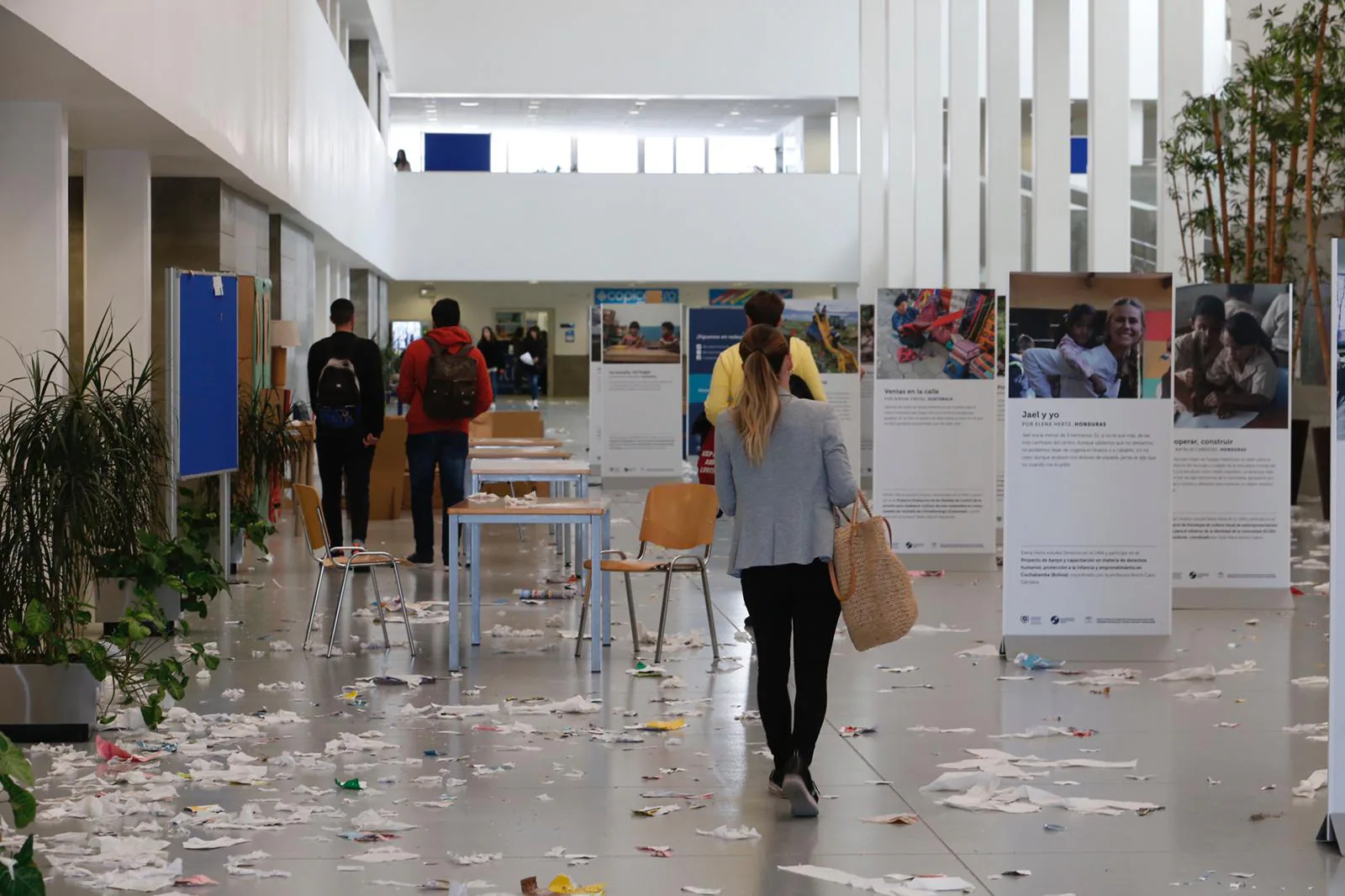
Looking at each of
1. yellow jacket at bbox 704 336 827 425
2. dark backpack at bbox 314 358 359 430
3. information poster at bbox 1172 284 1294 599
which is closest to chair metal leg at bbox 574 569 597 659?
yellow jacket at bbox 704 336 827 425

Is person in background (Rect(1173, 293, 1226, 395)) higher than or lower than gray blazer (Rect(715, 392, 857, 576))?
higher

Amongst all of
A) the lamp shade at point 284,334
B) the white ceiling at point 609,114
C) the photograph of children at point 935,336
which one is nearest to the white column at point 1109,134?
the photograph of children at point 935,336

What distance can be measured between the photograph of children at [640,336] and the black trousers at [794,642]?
14434mm

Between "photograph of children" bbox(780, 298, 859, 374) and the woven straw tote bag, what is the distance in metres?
10.4

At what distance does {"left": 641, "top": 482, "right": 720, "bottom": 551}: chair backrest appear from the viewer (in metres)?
8.34

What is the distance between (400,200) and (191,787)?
27.5 m

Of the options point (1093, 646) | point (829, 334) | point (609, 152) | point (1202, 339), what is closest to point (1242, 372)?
point (1202, 339)

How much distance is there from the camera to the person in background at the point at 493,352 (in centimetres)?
3928

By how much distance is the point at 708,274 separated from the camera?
32562mm

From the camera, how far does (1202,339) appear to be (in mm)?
9680

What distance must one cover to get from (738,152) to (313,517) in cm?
2936

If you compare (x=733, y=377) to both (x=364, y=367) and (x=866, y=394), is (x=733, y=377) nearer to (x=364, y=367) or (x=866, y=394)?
(x=364, y=367)

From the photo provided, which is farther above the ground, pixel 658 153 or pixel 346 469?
pixel 658 153

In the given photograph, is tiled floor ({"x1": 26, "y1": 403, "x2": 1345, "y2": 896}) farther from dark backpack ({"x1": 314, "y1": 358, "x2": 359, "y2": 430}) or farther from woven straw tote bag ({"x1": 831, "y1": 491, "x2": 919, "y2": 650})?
dark backpack ({"x1": 314, "y1": 358, "x2": 359, "y2": 430})
